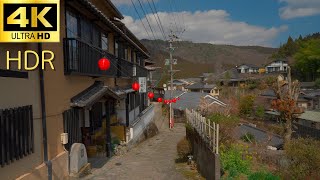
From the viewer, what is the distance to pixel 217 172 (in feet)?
36.4

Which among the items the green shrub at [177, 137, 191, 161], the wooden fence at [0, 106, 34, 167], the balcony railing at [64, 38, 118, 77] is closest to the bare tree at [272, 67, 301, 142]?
the green shrub at [177, 137, 191, 161]

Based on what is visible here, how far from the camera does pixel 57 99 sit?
11.2 m

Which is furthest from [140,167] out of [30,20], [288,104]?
[288,104]

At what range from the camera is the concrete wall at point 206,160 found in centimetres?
1120

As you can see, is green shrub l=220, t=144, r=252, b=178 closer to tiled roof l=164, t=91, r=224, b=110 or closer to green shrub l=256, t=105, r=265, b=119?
tiled roof l=164, t=91, r=224, b=110

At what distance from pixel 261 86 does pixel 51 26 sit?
70795 millimetres

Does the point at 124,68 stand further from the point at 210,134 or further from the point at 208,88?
the point at 208,88

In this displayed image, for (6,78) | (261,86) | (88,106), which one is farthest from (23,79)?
(261,86)

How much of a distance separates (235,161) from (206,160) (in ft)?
4.59

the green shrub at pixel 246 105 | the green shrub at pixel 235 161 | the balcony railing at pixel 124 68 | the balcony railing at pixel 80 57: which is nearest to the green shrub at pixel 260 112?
the green shrub at pixel 246 105

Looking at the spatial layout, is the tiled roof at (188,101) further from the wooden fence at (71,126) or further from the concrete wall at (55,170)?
the concrete wall at (55,170)

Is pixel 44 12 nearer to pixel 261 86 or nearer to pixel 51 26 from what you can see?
pixel 51 26

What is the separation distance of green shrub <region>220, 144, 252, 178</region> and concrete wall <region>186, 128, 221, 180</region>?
511mm

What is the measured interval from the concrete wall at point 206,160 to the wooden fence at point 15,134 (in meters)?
5.81
